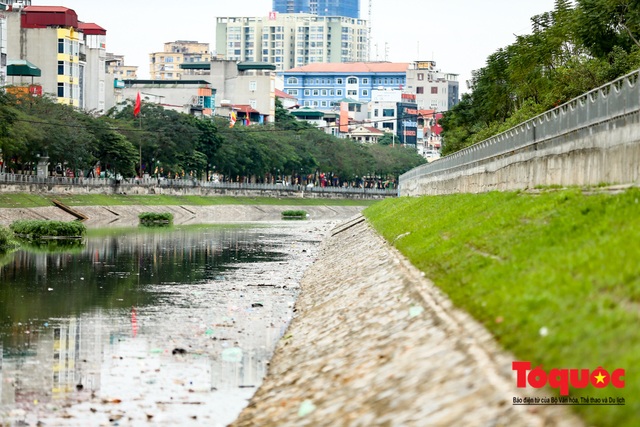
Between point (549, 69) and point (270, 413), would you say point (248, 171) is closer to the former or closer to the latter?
point (549, 69)

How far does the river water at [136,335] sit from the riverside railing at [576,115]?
854cm

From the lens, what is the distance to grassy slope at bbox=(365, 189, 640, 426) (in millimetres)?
10008

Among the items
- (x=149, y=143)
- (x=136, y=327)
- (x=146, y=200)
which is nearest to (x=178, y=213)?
(x=146, y=200)

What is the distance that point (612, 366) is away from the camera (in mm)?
9547

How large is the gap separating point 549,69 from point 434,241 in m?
45.1

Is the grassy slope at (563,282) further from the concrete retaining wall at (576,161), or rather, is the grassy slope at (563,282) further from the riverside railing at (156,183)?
the riverside railing at (156,183)

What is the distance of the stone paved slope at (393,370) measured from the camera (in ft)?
34.3

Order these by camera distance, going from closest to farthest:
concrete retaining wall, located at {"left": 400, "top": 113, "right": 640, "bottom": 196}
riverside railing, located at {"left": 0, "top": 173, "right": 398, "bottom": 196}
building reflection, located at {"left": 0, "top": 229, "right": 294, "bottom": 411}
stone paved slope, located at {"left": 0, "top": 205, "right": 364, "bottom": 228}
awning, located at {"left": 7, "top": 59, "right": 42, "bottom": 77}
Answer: building reflection, located at {"left": 0, "top": 229, "right": 294, "bottom": 411} < concrete retaining wall, located at {"left": 400, "top": 113, "right": 640, "bottom": 196} < stone paved slope, located at {"left": 0, "top": 205, "right": 364, "bottom": 228} < riverside railing, located at {"left": 0, "top": 173, "right": 398, "bottom": 196} < awning, located at {"left": 7, "top": 59, "right": 42, "bottom": 77}

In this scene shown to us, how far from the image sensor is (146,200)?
390ft

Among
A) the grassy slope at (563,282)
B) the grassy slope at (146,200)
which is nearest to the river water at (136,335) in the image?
the grassy slope at (563,282)

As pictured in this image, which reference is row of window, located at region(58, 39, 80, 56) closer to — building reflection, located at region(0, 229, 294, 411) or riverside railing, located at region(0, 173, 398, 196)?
riverside railing, located at region(0, 173, 398, 196)

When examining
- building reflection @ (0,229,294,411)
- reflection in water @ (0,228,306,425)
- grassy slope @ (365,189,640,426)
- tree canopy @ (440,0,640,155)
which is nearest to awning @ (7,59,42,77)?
tree canopy @ (440,0,640,155)

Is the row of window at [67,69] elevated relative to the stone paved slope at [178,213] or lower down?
elevated

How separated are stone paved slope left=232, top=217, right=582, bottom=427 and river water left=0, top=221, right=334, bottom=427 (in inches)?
30.6
